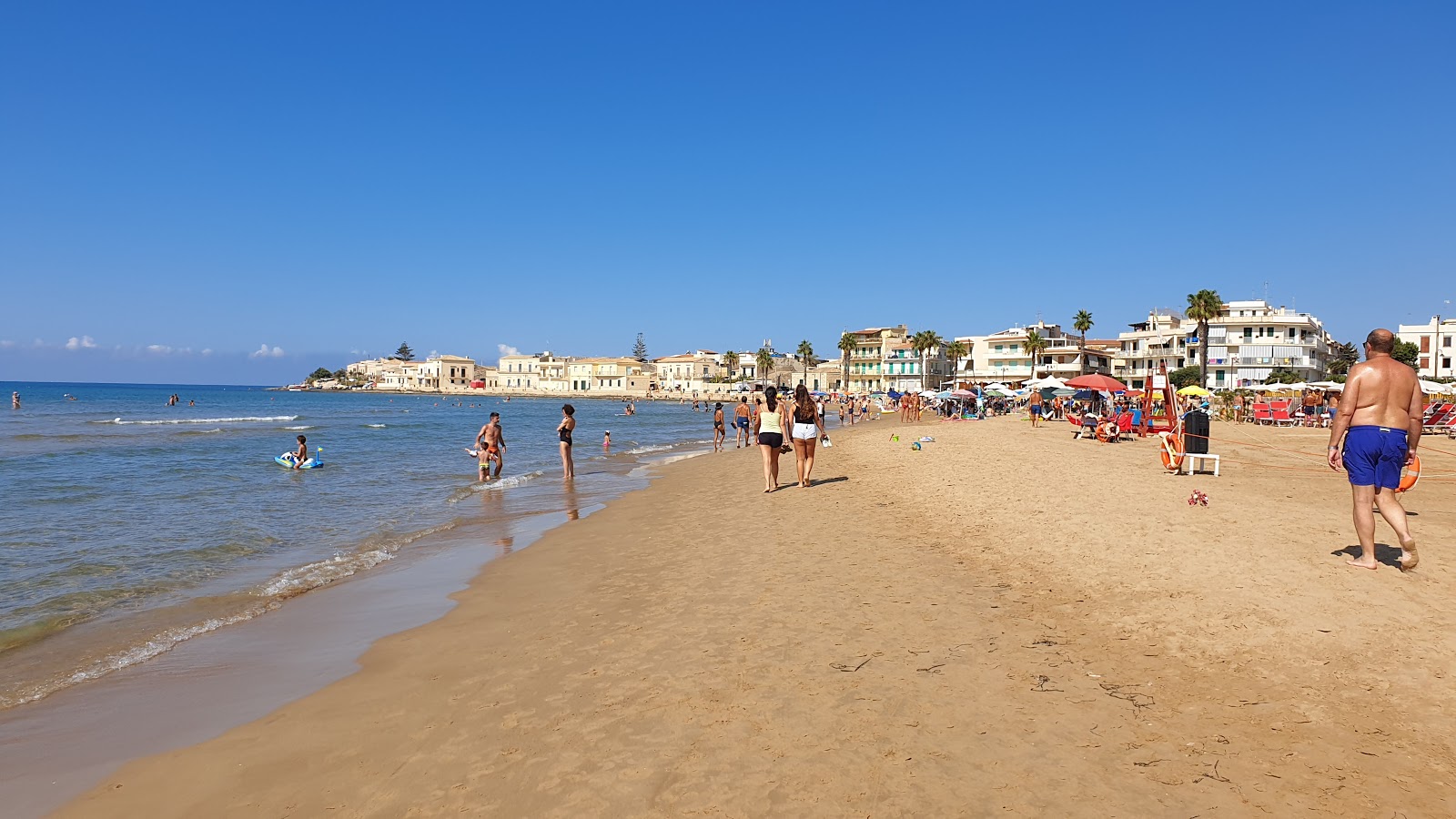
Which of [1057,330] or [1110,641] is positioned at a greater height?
[1057,330]

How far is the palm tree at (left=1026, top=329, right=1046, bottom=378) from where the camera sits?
7119 cm

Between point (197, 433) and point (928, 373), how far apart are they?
230ft

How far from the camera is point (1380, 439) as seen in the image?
5.66m

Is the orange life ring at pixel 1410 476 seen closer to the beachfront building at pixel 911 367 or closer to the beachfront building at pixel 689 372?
the beachfront building at pixel 911 367

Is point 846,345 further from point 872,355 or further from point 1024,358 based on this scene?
point 1024,358

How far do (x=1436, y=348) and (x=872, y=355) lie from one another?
52.3 m

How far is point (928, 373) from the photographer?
→ 291ft

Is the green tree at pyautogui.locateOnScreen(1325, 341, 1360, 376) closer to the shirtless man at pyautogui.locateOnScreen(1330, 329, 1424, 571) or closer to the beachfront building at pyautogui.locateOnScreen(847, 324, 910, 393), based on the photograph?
the beachfront building at pyautogui.locateOnScreen(847, 324, 910, 393)

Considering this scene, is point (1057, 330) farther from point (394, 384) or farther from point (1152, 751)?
point (394, 384)

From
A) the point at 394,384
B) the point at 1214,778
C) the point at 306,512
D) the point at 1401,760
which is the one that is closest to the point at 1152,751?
the point at 1214,778

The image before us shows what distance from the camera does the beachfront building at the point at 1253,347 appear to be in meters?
63.2

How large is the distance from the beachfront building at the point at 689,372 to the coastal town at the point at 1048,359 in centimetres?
20

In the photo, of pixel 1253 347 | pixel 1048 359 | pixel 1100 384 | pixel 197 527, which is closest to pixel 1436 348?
pixel 1253 347

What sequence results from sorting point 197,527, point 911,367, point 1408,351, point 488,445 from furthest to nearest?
point 911,367 < point 1408,351 < point 488,445 < point 197,527
